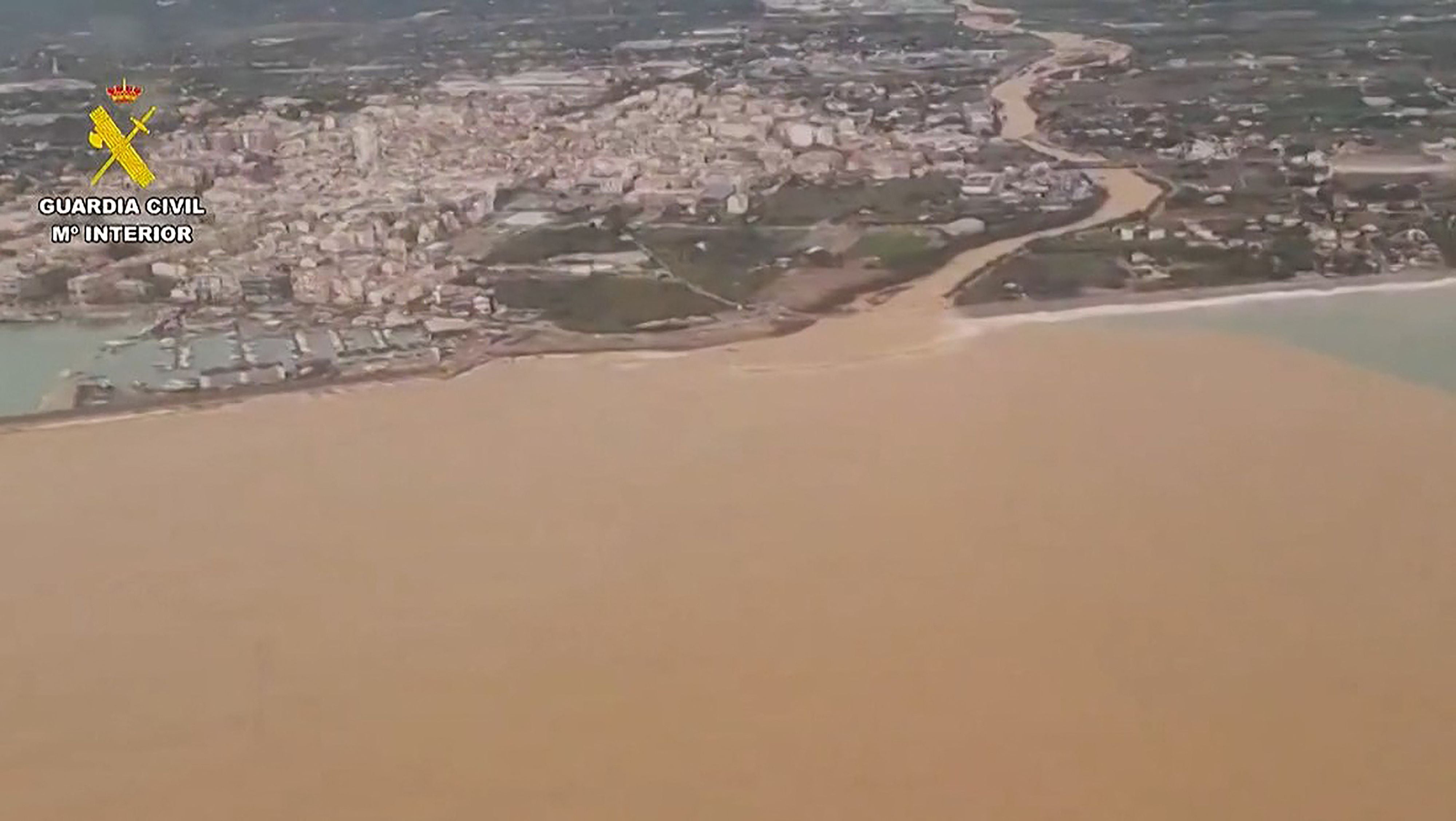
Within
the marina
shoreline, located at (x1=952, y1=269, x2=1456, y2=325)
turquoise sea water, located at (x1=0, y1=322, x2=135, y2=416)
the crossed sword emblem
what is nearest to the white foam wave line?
shoreline, located at (x1=952, y1=269, x2=1456, y2=325)

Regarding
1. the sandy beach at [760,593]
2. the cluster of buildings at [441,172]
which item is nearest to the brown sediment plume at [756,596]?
the sandy beach at [760,593]

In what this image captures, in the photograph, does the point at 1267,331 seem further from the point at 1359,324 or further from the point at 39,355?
the point at 39,355

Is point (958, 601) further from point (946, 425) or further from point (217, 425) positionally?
point (217, 425)

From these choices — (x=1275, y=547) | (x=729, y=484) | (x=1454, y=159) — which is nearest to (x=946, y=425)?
(x=729, y=484)

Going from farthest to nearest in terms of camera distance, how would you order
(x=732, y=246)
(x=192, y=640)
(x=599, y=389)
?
(x=732, y=246) → (x=599, y=389) → (x=192, y=640)

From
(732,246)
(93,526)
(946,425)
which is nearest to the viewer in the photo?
(93,526)

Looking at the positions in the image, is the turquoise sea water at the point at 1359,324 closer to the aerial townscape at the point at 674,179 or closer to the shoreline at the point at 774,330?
the shoreline at the point at 774,330

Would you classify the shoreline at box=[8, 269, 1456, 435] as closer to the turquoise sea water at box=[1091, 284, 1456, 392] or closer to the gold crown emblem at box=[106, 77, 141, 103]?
the turquoise sea water at box=[1091, 284, 1456, 392]
